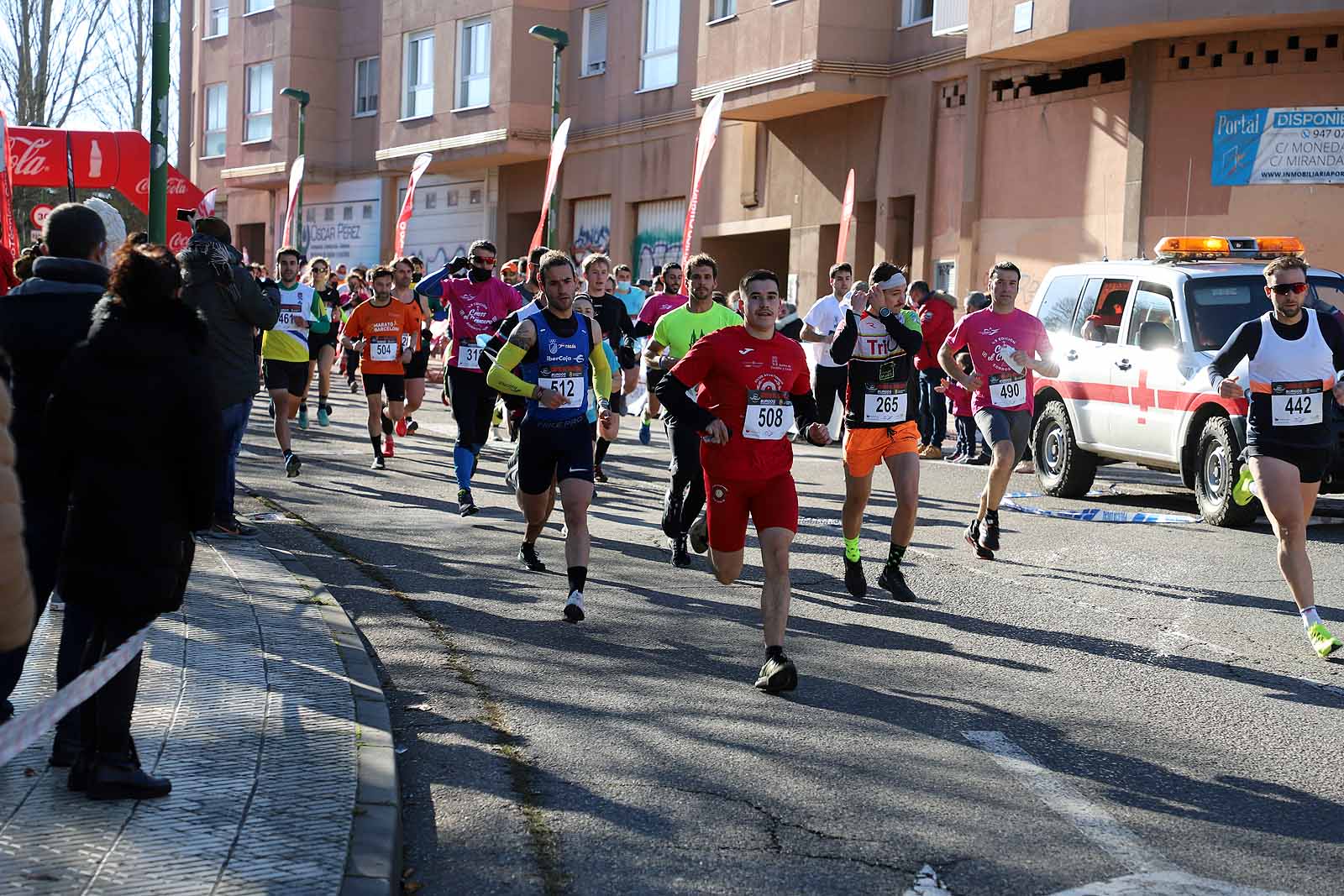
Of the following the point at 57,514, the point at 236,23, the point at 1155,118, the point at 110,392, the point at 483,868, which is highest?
the point at 236,23

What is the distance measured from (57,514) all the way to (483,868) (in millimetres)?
1963

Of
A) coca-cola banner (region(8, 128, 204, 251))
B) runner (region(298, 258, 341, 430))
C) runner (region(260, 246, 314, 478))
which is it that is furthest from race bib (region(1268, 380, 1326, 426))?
coca-cola banner (region(8, 128, 204, 251))

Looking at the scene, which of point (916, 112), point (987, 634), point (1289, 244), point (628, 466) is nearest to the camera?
point (987, 634)

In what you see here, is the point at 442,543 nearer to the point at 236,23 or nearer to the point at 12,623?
the point at 12,623

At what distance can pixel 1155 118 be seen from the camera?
22.2 metres

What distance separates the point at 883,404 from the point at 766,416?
222cm

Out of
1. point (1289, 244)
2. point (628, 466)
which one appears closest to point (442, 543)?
point (628, 466)

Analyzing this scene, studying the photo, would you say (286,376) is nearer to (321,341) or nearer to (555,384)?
(321,341)

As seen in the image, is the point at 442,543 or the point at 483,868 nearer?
the point at 483,868

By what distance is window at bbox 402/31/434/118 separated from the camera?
40.5 meters

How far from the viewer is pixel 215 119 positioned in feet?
175

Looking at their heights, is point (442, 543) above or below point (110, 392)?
below

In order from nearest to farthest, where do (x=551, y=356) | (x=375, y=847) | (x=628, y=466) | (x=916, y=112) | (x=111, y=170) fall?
(x=375, y=847), (x=551, y=356), (x=628, y=466), (x=111, y=170), (x=916, y=112)

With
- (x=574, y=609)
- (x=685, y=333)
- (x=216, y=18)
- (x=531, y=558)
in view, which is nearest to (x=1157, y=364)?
(x=685, y=333)
